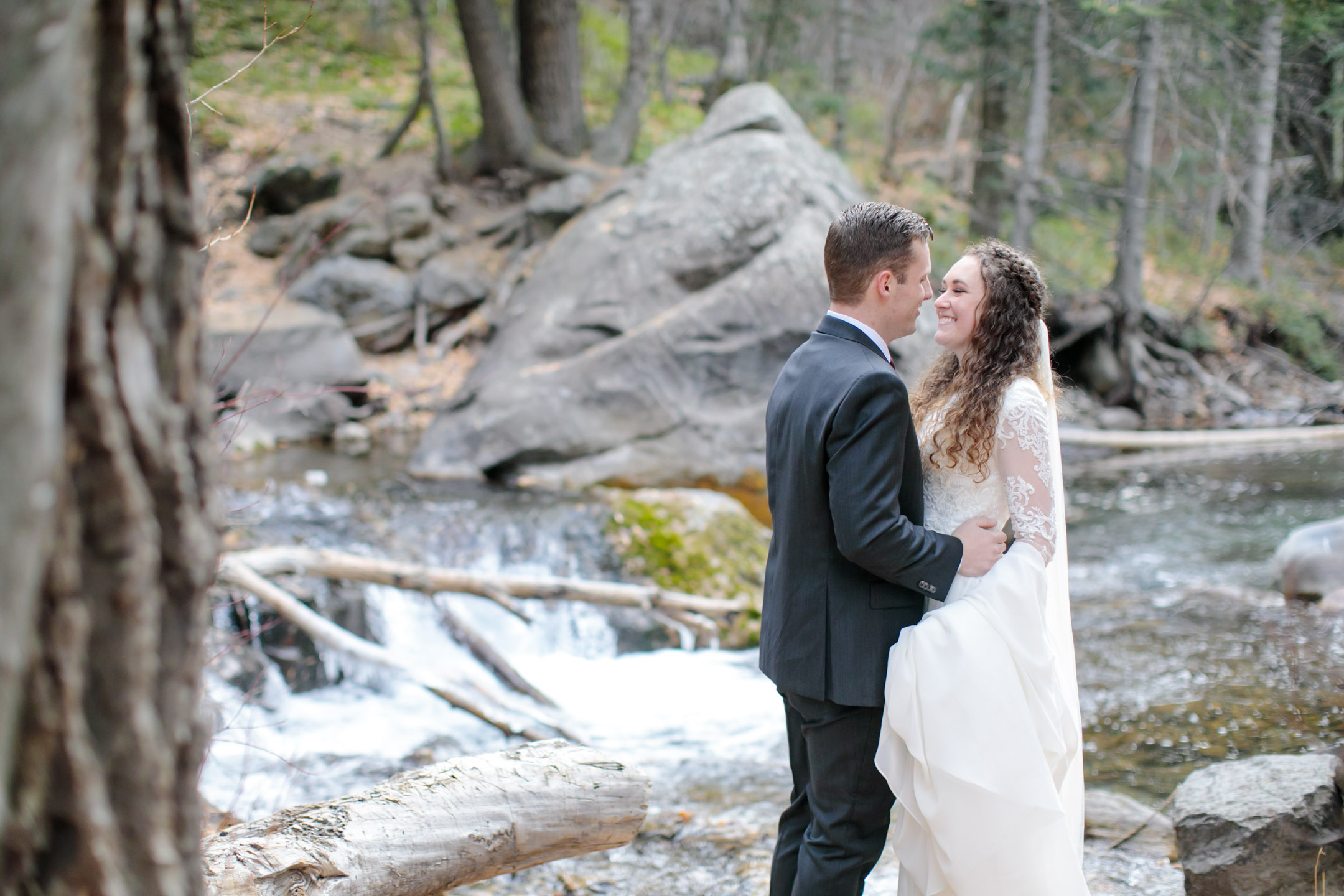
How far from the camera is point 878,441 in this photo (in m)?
2.41

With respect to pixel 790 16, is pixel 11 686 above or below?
below

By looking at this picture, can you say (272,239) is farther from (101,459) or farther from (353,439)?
(101,459)

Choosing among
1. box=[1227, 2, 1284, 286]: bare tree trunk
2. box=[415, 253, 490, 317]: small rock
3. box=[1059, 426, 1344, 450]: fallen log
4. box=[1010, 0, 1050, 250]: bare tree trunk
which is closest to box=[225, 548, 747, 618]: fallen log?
box=[1227, 2, 1284, 286]: bare tree trunk

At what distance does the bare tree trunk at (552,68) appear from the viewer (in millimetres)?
14570

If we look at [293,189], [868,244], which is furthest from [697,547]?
[293,189]

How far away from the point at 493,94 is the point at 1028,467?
12.6 metres

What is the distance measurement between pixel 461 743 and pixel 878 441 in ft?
12.1

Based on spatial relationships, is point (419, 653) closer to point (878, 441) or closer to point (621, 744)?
point (621, 744)

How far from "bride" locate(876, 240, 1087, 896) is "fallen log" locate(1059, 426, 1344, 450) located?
31.8ft

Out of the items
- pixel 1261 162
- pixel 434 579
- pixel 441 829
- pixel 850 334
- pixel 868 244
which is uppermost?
pixel 1261 162

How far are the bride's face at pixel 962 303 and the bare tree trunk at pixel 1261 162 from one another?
5.98m

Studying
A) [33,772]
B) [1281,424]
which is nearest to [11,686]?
[33,772]

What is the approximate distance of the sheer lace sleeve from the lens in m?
2.66

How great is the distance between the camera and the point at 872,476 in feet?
7.84
